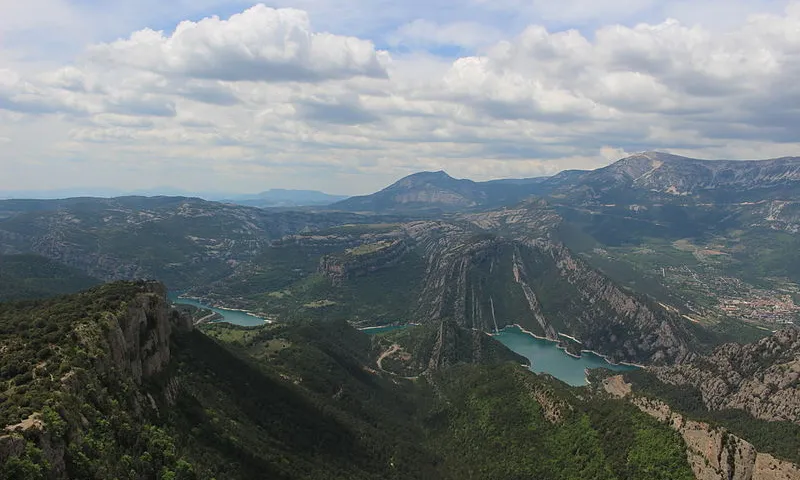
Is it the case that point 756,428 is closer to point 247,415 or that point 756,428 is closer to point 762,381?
point 762,381

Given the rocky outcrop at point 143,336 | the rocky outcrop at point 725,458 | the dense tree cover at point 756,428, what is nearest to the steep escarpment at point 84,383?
the rocky outcrop at point 143,336

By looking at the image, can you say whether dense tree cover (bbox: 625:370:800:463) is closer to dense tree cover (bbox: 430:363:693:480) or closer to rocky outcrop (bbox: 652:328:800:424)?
rocky outcrop (bbox: 652:328:800:424)

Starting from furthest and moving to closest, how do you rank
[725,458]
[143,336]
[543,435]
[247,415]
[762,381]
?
[762,381]
[543,435]
[247,415]
[725,458]
[143,336]

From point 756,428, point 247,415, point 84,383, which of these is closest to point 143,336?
point 84,383

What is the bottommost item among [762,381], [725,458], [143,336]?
[762,381]

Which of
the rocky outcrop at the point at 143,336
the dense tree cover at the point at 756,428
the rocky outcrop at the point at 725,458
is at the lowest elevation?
the dense tree cover at the point at 756,428

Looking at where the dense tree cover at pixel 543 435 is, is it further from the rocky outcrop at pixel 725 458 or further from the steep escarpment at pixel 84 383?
the steep escarpment at pixel 84 383
